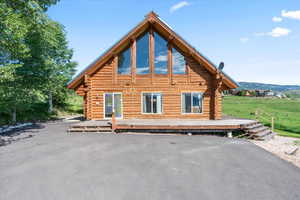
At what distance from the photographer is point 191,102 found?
564 inches

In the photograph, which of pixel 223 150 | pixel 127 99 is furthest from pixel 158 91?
pixel 223 150

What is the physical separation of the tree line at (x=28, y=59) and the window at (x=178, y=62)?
34.0 feet

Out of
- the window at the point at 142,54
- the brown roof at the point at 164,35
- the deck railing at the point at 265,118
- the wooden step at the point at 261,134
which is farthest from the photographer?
the window at the point at 142,54

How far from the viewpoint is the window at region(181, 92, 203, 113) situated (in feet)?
46.9

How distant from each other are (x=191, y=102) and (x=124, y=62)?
660 centimetres

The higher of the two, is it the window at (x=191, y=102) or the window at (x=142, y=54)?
the window at (x=142, y=54)

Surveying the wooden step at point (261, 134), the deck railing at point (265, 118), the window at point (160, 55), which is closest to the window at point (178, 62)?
the window at point (160, 55)

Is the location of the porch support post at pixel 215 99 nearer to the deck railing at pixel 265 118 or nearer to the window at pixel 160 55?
the deck railing at pixel 265 118

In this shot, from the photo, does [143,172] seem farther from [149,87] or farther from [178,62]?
[178,62]

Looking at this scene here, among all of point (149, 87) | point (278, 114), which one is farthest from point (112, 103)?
point (278, 114)

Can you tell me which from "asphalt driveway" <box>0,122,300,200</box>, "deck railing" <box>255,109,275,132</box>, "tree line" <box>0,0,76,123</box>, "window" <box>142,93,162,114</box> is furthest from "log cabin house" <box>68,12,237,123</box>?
"asphalt driveway" <box>0,122,300,200</box>

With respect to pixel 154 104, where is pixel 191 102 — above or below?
above

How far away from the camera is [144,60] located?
1452cm

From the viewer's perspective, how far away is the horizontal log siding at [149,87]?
1424 cm
